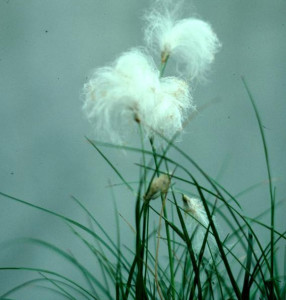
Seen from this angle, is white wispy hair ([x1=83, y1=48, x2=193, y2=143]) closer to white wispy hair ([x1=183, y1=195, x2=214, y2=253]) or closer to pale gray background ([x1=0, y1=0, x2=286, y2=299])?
white wispy hair ([x1=183, y1=195, x2=214, y2=253])

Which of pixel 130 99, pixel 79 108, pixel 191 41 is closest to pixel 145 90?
pixel 130 99

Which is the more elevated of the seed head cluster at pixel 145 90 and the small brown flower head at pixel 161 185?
the seed head cluster at pixel 145 90

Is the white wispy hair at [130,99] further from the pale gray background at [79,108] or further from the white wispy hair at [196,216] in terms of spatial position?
the pale gray background at [79,108]

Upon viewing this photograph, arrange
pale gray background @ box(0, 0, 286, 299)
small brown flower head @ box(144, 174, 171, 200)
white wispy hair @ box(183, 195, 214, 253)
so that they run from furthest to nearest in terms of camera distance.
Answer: pale gray background @ box(0, 0, 286, 299) → white wispy hair @ box(183, 195, 214, 253) → small brown flower head @ box(144, 174, 171, 200)

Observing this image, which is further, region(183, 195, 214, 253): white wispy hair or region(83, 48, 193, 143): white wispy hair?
region(183, 195, 214, 253): white wispy hair

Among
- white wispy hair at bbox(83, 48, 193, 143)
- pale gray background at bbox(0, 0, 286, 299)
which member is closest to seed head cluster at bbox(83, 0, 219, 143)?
white wispy hair at bbox(83, 48, 193, 143)

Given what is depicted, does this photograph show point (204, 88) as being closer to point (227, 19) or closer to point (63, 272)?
point (227, 19)

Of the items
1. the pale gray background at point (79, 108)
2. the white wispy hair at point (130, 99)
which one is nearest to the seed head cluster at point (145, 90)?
the white wispy hair at point (130, 99)

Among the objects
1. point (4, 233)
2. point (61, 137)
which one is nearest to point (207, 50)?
point (61, 137)
